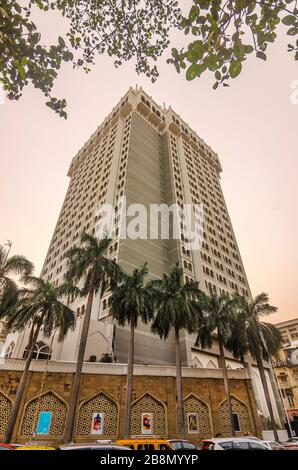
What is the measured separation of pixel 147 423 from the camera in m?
25.6

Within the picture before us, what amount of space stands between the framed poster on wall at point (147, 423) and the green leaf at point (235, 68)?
29.1 meters

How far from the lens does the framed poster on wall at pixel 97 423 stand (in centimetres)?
2359

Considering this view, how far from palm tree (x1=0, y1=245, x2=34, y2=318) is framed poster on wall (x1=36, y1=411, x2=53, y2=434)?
366 inches

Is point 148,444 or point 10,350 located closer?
point 148,444

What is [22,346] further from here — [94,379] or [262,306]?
[262,306]

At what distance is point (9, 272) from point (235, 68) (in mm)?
23802

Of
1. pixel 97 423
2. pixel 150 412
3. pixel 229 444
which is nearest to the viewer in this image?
pixel 229 444

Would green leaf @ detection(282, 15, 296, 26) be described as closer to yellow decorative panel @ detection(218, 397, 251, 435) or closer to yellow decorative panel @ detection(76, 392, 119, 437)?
yellow decorative panel @ detection(76, 392, 119, 437)

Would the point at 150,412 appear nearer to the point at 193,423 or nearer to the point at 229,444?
the point at 193,423

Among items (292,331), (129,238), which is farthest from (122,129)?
(292,331)

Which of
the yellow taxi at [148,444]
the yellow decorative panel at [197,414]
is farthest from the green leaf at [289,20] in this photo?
the yellow decorative panel at [197,414]

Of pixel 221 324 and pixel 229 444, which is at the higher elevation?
pixel 221 324

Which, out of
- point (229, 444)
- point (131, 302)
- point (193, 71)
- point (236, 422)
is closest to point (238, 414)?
point (236, 422)

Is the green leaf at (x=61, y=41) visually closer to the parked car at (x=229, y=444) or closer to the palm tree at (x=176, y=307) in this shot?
the parked car at (x=229, y=444)
